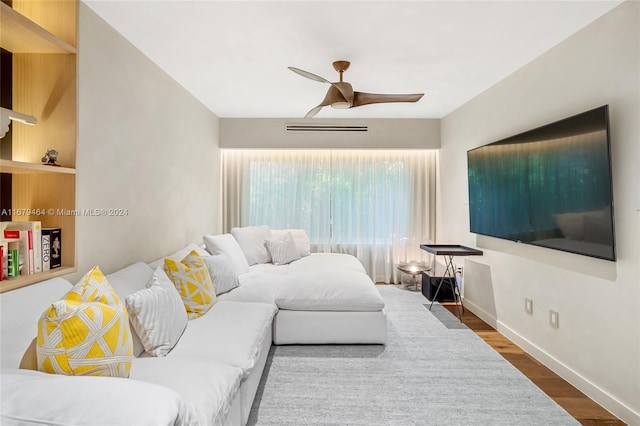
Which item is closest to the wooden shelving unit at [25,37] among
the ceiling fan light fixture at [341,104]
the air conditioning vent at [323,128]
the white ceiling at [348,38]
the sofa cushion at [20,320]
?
the white ceiling at [348,38]

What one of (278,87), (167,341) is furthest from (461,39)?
(167,341)

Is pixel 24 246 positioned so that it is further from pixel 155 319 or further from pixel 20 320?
pixel 155 319

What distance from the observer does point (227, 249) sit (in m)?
3.74

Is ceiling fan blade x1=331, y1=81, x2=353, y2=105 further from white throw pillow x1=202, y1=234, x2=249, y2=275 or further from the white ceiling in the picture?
white throw pillow x1=202, y1=234, x2=249, y2=275

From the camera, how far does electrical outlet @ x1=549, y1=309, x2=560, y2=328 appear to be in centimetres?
273

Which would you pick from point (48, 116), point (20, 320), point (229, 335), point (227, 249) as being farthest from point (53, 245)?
point (227, 249)

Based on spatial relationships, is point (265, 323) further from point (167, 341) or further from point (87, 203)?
point (87, 203)

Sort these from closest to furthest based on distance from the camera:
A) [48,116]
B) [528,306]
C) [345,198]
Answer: [48,116] < [528,306] < [345,198]

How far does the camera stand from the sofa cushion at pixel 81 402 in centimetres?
96

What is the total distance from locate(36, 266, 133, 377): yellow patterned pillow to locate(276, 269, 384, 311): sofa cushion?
1733 mm

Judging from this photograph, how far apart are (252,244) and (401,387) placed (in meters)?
2.69

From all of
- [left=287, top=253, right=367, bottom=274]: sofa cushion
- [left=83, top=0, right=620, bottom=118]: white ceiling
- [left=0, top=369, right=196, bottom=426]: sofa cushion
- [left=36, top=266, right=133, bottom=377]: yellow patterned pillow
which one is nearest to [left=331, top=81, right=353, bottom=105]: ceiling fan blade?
[left=83, top=0, right=620, bottom=118]: white ceiling

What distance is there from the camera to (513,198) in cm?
325

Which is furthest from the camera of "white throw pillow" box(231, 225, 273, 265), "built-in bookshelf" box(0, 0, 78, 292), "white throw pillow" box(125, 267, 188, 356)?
"white throw pillow" box(231, 225, 273, 265)
